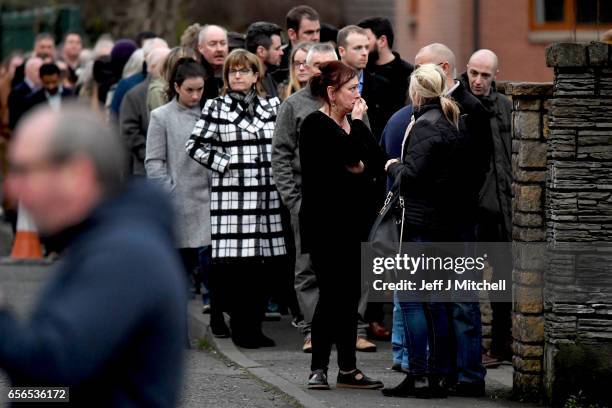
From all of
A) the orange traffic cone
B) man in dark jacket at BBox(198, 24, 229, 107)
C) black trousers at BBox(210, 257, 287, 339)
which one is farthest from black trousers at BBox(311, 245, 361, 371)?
the orange traffic cone

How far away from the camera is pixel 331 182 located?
322 inches

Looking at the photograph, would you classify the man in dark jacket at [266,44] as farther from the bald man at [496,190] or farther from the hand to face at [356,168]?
the hand to face at [356,168]

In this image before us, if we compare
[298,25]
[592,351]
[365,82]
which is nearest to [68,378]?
[592,351]

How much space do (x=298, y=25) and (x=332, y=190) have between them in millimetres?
3943

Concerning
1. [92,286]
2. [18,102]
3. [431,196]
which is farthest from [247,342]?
[92,286]

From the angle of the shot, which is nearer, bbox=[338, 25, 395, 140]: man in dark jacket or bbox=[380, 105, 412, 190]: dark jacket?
bbox=[380, 105, 412, 190]: dark jacket

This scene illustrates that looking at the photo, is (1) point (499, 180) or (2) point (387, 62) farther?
(2) point (387, 62)

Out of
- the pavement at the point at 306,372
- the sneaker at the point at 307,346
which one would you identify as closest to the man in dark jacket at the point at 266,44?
the pavement at the point at 306,372

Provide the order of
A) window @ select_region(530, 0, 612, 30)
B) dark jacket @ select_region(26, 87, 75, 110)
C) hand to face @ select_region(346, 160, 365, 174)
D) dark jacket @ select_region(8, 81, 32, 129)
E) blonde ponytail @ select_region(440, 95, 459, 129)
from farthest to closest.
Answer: window @ select_region(530, 0, 612, 30) → dark jacket @ select_region(8, 81, 32, 129) → dark jacket @ select_region(26, 87, 75, 110) → hand to face @ select_region(346, 160, 365, 174) → blonde ponytail @ select_region(440, 95, 459, 129)

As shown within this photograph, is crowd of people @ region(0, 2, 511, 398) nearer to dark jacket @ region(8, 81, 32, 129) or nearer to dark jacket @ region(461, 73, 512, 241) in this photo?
dark jacket @ region(461, 73, 512, 241)

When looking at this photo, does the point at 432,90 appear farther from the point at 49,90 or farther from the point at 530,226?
the point at 49,90

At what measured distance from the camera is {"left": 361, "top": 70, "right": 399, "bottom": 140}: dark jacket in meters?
10.3

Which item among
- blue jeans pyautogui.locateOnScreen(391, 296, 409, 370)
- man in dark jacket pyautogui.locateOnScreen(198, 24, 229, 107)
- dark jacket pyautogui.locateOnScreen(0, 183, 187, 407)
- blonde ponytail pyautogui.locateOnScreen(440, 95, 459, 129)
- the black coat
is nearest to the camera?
dark jacket pyautogui.locateOnScreen(0, 183, 187, 407)

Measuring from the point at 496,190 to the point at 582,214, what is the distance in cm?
178
